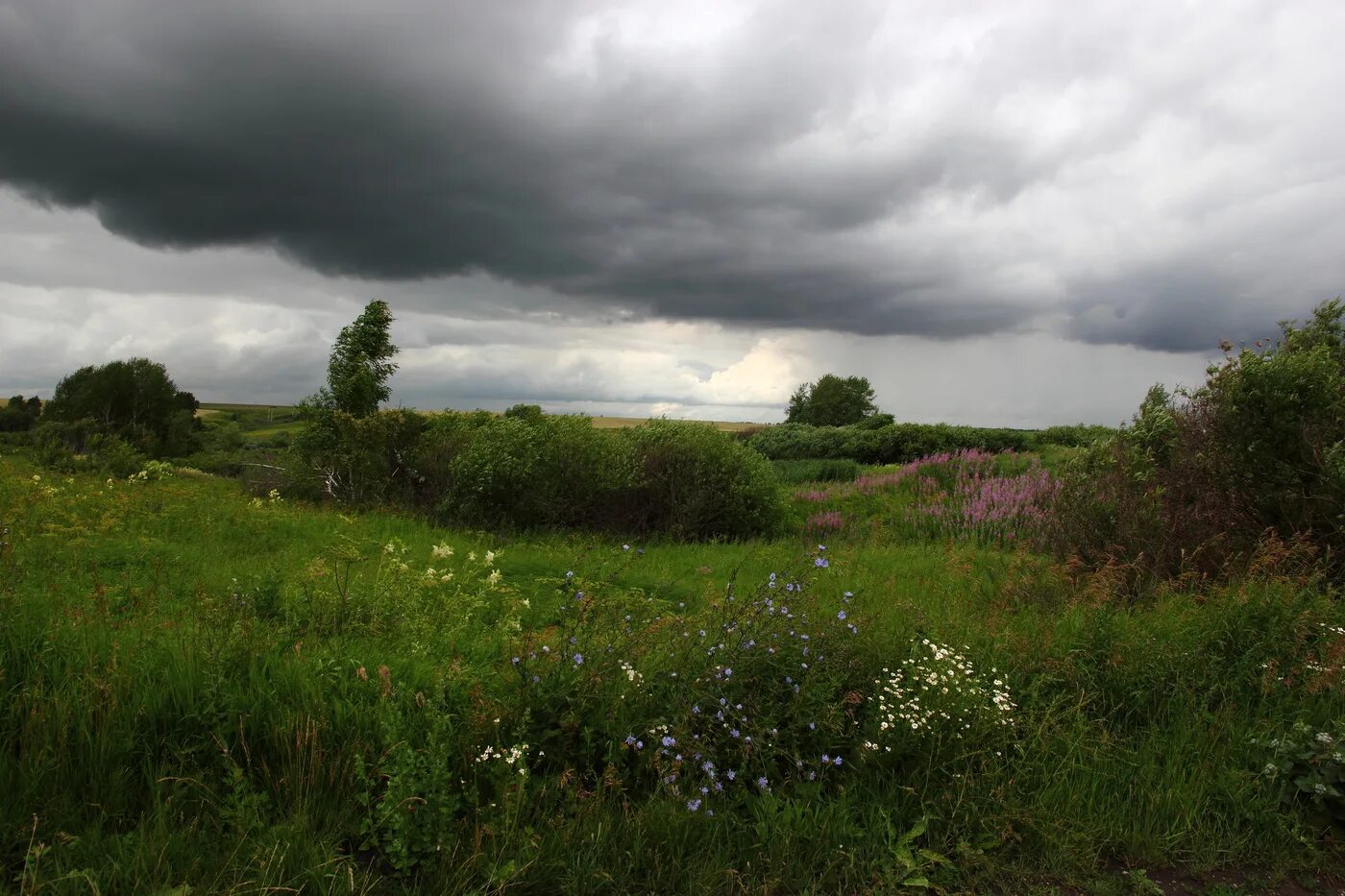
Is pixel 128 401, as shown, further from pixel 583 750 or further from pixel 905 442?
pixel 583 750

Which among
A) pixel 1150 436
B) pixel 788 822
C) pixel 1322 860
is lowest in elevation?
pixel 1322 860

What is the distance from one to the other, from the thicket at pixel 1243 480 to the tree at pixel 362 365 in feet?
57.6

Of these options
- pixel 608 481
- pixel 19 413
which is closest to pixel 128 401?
pixel 19 413

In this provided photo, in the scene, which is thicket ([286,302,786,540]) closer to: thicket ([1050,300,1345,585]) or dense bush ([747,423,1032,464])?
thicket ([1050,300,1345,585])

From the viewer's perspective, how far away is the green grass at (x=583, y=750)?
3039 millimetres

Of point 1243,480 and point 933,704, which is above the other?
point 1243,480

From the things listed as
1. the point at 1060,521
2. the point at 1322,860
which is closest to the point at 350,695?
the point at 1322,860

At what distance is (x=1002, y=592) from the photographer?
22.6 ft

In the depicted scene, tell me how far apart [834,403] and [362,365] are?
46.7m

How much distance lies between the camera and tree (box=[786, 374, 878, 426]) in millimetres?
60875

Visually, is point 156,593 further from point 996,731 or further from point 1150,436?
point 1150,436

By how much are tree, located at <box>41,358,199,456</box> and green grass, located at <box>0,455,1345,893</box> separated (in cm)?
5064

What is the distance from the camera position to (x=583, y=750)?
359 cm

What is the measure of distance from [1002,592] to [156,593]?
722 cm
